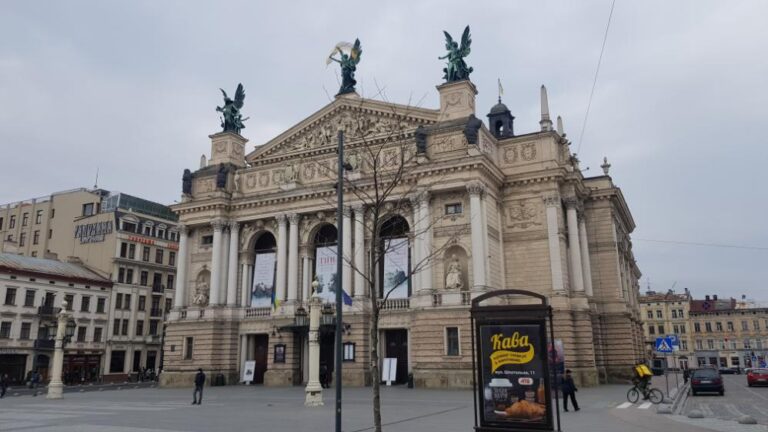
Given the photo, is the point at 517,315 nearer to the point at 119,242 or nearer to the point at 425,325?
the point at 425,325

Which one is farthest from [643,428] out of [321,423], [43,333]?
[43,333]

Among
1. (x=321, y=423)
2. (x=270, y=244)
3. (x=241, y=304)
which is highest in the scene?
(x=270, y=244)

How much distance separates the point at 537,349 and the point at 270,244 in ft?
129

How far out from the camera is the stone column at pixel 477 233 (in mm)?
37250

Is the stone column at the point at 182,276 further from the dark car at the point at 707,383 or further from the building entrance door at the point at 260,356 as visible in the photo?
the dark car at the point at 707,383

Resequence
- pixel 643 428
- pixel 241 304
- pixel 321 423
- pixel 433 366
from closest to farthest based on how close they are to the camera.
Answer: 1. pixel 643 428
2. pixel 321 423
3. pixel 433 366
4. pixel 241 304

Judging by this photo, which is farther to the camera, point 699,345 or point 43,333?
point 699,345

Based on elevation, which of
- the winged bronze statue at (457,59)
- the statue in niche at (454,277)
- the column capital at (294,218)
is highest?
the winged bronze statue at (457,59)

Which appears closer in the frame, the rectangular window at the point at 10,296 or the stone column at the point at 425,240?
the stone column at the point at 425,240

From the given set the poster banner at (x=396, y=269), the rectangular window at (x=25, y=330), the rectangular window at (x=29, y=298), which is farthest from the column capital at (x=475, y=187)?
the rectangular window at (x=25, y=330)

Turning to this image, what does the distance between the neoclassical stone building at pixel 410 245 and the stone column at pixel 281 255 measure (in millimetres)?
232

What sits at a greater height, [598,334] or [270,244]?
[270,244]

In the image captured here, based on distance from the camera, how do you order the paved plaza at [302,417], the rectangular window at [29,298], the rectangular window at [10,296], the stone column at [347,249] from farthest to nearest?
1. the rectangular window at [29,298]
2. the rectangular window at [10,296]
3. the stone column at [347,249]
4. the paved plaza at [302,417]

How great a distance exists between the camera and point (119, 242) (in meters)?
64.2
